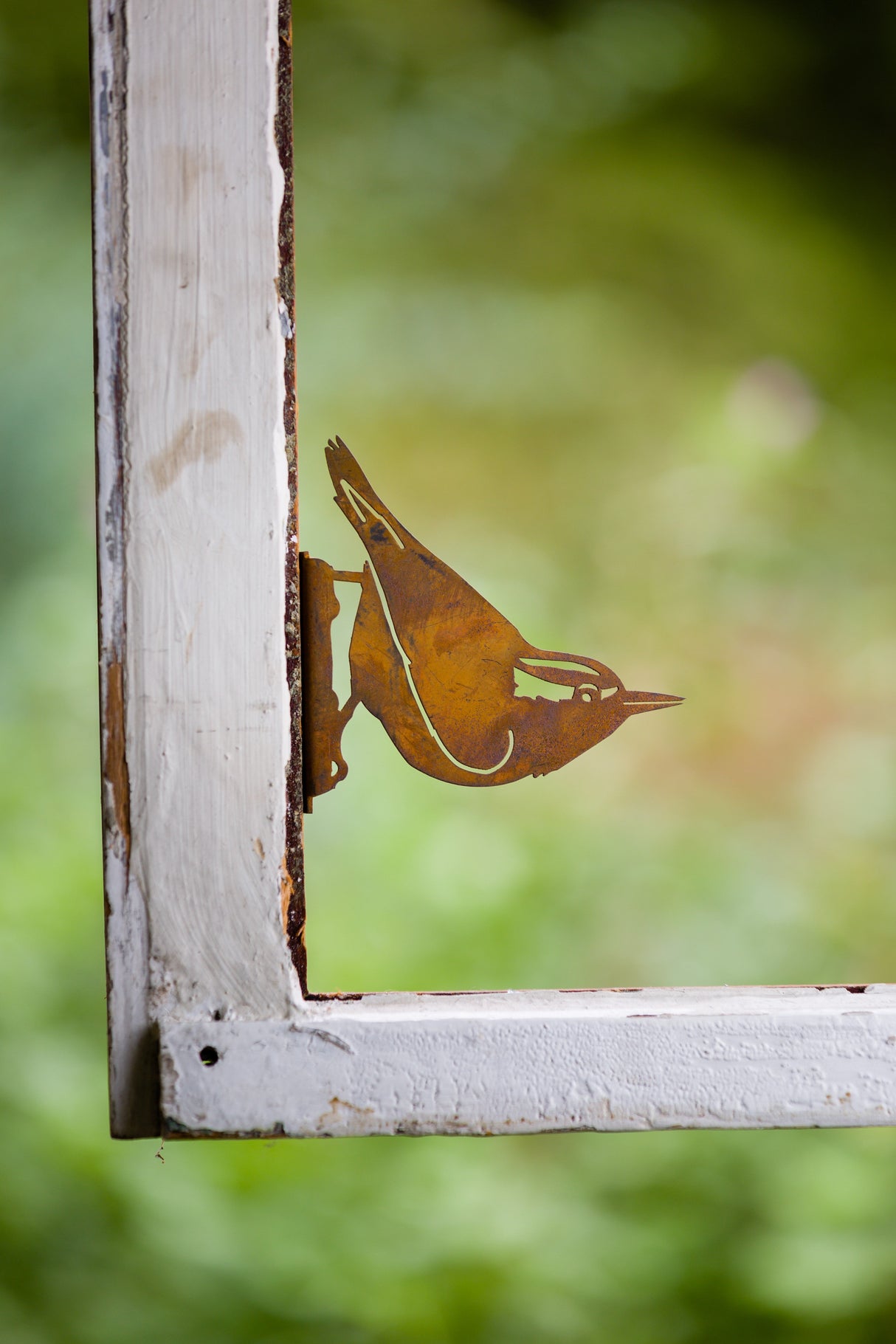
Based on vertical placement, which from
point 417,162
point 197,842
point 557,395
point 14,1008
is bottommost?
point 14,1008

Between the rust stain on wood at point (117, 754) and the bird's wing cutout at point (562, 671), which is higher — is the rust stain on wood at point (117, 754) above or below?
below

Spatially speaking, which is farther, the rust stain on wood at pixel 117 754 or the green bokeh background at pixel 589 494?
the green bokeh background at pixel 589 494

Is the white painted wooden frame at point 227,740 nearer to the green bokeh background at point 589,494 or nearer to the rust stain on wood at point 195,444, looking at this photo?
the rust stain on wood at point 195,444

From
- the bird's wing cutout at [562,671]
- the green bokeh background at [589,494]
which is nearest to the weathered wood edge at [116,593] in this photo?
the bird's wing cutout at [562,671]

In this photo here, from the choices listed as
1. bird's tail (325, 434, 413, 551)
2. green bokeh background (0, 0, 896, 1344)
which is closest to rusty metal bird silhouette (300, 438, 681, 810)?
bird's tail (325, 434, 413, 551)

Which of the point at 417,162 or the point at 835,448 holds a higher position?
the point at 417,162

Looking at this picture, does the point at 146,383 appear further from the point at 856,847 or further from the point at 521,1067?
the point at 856,847

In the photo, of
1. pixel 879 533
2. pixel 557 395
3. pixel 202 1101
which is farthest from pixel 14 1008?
pixel 879 533
